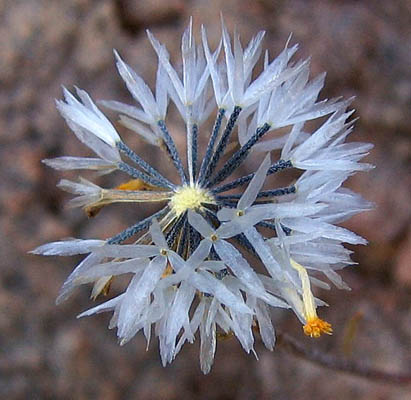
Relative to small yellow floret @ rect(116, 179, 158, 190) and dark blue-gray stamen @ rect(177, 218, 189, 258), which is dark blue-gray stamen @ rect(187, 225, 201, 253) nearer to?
dark blue-gray stamen @ rect(177, 218, 189, 258)

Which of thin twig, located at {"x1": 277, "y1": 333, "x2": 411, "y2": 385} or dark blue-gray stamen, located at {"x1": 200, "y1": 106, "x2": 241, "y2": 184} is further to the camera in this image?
thin twig, located at {"x1": 277, "y1": 333, "x2": 411, "y2": 385}

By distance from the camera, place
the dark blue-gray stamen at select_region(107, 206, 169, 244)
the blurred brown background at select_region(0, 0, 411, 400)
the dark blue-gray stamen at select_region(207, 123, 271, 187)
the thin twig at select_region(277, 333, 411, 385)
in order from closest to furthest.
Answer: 1. the dark blue-gray stamen at select_region(107, 206, 169, 244)
2. the dark blue-gray stamen at select_region(207, 123, 271, 187)
3. the thin twig at select_region(277, 333, 411, 385)
4. the blurred brown background at select_region(0, 0, 411, 400)

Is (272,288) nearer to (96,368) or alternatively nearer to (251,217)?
(251,217)

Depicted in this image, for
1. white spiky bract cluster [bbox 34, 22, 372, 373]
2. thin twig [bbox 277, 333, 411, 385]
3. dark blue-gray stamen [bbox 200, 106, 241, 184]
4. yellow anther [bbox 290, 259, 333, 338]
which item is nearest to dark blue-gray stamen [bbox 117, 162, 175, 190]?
white spiky bract cluster [bbox 34, 22, 372, 373]

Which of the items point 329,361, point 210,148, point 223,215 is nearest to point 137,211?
point 329,361

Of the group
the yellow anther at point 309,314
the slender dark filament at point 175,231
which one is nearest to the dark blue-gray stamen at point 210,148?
the slender dark filament at point 175,231

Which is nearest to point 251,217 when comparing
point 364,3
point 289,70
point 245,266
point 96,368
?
point 245,266

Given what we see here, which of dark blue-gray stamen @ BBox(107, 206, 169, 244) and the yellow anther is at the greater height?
dark blue-gray stamen @ BBox(107, 206, 169, 244)
